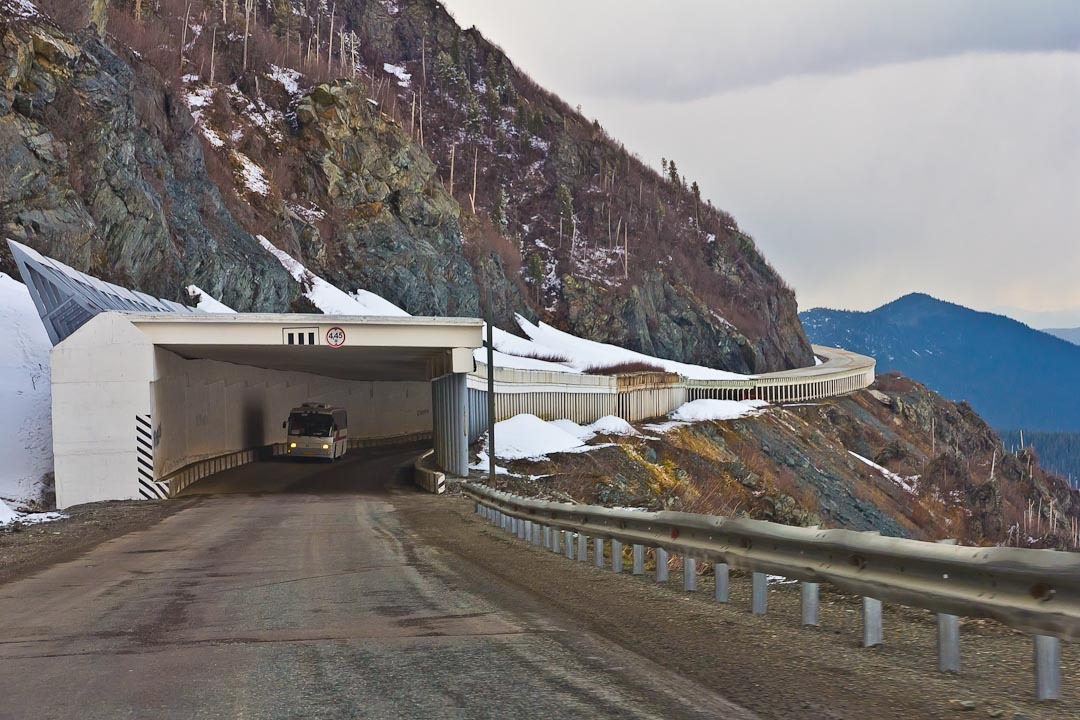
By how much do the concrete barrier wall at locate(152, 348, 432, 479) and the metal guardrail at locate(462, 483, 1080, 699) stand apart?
83.2ft

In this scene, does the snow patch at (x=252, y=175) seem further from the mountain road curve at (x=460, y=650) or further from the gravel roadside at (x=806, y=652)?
the gravel roadside at (x=806, y=652)

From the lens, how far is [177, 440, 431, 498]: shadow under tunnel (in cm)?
3631

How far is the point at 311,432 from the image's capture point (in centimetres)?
4847

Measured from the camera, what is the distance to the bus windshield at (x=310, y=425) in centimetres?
4853

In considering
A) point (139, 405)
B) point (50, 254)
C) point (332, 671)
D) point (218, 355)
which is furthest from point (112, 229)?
point (332, 671)

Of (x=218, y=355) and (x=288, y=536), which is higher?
(x=218, y=355)

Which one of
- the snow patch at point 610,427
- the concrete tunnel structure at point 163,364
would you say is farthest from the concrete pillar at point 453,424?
the snow patch at point 610,427

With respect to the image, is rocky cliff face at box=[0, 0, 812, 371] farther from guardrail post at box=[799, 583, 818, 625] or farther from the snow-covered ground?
guardrail post at box=[799, 583, 818, 625]

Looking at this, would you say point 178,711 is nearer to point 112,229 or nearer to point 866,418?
point 112,229

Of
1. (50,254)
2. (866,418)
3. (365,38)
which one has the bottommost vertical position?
(866,418)

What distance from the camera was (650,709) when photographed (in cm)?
555

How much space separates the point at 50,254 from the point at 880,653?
4897cm

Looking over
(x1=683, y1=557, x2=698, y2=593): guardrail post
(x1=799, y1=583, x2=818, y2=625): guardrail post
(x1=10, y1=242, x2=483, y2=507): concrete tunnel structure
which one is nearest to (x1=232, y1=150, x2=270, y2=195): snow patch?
(x1=10, y1=242, x2=483, y2=507): concrete tunnel structure

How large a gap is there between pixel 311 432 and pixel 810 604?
4200cm
